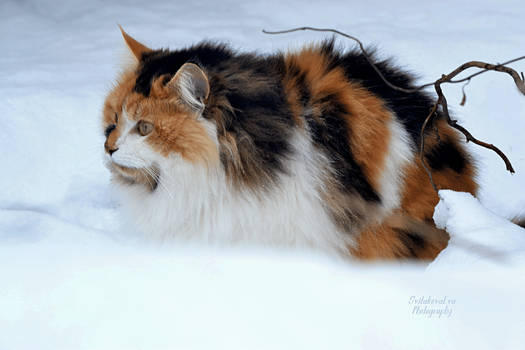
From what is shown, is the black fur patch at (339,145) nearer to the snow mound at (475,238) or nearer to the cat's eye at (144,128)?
the snow mound at (475,238)

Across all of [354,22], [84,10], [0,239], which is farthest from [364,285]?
[84,10]

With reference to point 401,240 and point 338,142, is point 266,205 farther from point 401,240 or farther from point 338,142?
point 401,240

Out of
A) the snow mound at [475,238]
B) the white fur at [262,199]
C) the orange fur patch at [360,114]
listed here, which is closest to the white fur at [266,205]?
the white fur at [262,199]

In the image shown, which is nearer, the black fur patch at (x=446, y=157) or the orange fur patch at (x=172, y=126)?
the orange fur patch at (x=172, y=126)

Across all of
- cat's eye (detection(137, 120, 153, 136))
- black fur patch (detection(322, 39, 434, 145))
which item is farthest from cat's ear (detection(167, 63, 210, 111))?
black fur patch (detection(322, 39, 434, 145))

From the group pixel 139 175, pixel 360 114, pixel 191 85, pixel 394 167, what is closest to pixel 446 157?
pixel 394 167

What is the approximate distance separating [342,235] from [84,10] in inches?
99.9

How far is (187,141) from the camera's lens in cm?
149

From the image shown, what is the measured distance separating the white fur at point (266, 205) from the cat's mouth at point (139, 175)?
0.02 metres

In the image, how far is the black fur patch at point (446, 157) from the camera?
165 centimetres

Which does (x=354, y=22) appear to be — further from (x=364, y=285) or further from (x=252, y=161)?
(x=364, y=285)

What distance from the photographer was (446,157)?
66.1 inches

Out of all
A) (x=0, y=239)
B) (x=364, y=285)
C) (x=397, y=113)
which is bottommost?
(x=0, y=239)

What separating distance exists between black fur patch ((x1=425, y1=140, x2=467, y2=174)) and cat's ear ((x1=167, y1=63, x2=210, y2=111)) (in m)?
0.65
